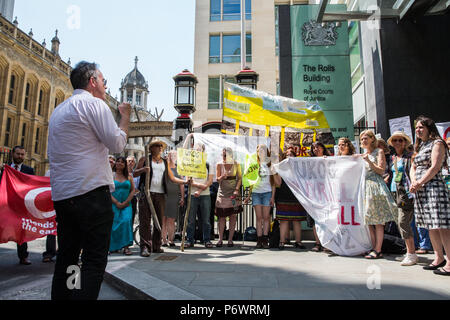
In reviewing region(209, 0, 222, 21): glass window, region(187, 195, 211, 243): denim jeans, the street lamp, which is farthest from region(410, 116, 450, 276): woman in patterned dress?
region(209, 0, 222, 21): glass window

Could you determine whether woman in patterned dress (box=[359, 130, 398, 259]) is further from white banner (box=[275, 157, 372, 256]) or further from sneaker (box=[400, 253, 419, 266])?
sneaker (box=[400, 253, 419, 266])

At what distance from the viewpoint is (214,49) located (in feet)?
67.6

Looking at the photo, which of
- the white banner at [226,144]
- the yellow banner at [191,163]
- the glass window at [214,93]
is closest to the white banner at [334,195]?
the white banner at [226,144]

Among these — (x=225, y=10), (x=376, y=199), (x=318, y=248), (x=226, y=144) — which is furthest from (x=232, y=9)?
(x=376, y=199)

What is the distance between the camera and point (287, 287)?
3.35 meters

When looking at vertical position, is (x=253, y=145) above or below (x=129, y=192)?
above

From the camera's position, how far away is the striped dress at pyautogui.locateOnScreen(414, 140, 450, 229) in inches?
159

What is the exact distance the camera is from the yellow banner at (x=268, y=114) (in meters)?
6.74

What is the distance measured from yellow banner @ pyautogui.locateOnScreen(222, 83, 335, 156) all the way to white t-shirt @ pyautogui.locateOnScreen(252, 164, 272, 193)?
61cm

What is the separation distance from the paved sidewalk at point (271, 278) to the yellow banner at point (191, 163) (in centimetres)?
158
